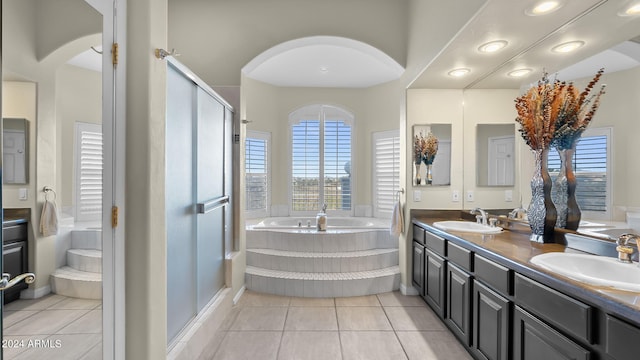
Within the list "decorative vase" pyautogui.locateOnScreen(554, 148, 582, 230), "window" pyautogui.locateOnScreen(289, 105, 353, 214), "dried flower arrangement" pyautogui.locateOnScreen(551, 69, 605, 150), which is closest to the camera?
"dried flower arrangement" pyautogui.locateOnScreen(551, 69, 605, 150)

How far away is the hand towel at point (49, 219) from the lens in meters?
1.10

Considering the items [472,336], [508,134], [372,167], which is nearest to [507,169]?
[508,134]

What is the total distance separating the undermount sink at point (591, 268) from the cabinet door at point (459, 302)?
631mm

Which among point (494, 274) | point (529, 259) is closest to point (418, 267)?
point (494, 274)

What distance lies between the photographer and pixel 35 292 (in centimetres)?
108

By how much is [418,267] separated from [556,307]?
189 centimetres

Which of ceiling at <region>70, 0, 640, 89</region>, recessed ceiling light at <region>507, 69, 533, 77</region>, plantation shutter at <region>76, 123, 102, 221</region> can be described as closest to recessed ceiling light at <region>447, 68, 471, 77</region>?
ceiling at <region>70, 0, 640, 89</region>

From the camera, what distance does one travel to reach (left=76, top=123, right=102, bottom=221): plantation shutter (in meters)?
1.28

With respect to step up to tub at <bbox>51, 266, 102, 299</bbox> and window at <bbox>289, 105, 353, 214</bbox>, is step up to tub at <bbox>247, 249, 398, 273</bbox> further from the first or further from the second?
step up to tub at <bbox>51, 266, 102, 299</bbox>

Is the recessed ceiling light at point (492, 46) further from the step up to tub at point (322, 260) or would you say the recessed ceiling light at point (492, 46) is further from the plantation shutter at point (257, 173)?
the plantation shutter at point (257, 173)

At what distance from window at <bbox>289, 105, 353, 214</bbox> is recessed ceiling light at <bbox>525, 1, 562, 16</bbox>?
11.9ft

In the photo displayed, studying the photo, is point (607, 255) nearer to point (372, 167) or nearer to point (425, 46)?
point (425, 46)

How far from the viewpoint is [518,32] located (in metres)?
2.10

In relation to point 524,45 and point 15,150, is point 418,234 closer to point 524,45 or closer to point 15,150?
point 524,45
